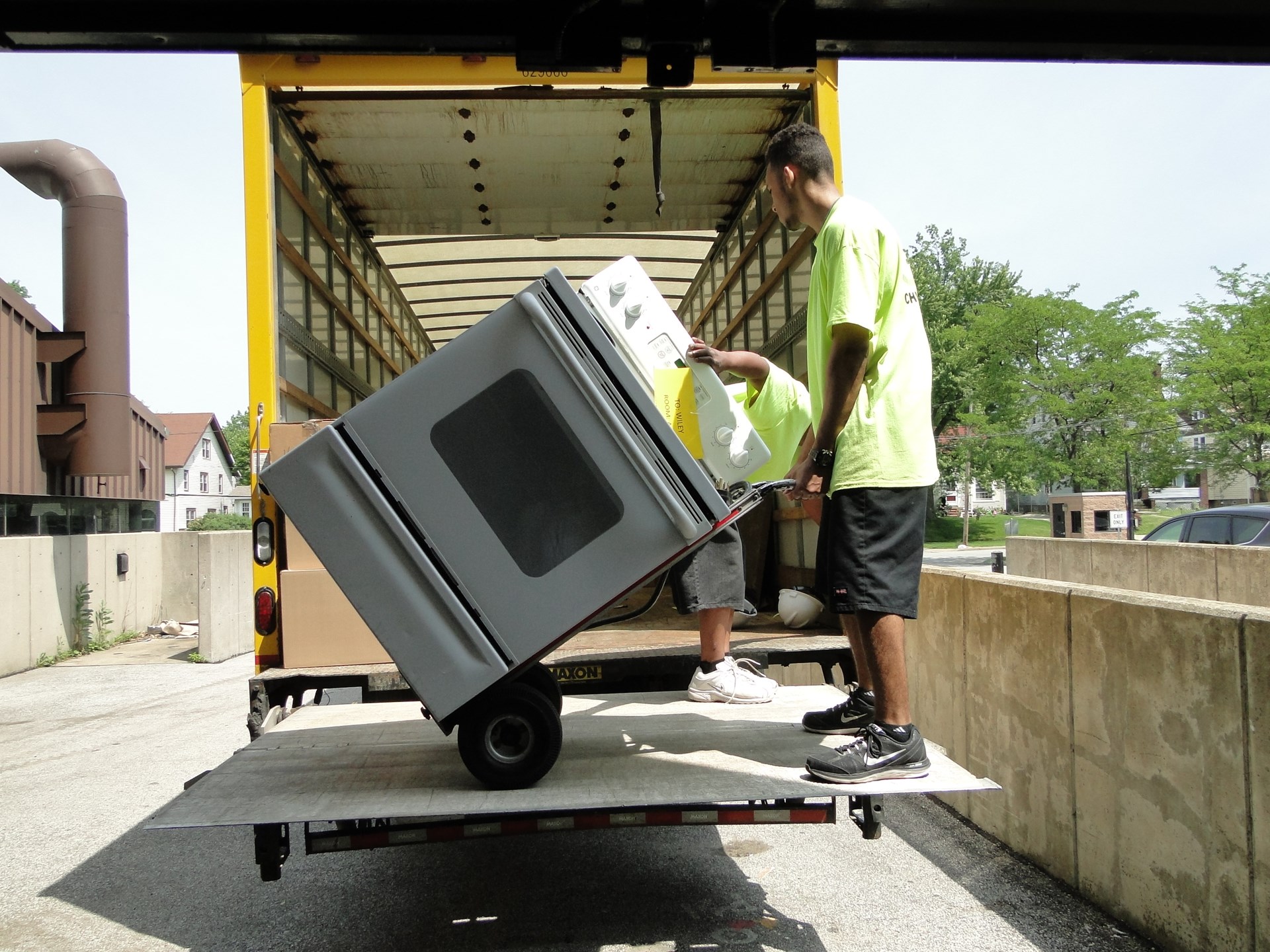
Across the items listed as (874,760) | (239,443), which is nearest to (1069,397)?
(874,760)

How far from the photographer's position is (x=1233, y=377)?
24859mm

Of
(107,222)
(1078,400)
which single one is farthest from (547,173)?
(1078,400)

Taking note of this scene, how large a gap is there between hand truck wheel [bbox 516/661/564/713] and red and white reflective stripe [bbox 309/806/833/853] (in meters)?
0.43

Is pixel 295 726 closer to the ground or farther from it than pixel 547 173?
closer to the ground

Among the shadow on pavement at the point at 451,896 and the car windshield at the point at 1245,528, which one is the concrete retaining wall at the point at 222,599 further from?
the car windshield at the point at 1245,528

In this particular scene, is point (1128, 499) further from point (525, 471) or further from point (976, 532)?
point (525, 471)

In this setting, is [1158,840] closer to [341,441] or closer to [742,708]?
[742,708]

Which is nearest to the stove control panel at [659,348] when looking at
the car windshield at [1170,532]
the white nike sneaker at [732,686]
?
the white nike sneaker at [732,686]

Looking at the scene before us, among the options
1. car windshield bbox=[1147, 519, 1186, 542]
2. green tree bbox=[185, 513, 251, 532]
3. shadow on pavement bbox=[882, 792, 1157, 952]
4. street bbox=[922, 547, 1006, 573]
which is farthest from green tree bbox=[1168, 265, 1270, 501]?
green tree bbox=[185, 513, 251, 532]

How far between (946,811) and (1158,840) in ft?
6.09

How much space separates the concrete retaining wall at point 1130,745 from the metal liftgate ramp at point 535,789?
2.34ft

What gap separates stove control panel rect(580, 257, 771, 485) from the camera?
2816 millimetres

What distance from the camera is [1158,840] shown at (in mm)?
3137

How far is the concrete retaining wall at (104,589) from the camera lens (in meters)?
11.3
